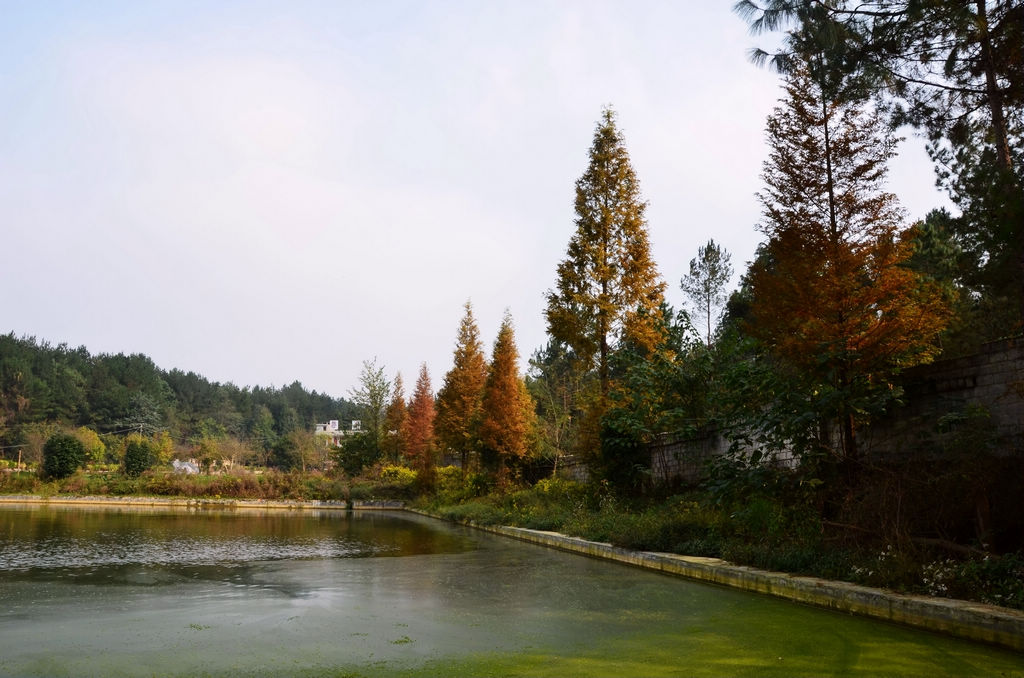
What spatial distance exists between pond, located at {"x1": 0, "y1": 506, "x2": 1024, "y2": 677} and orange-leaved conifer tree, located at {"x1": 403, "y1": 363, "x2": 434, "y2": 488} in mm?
23619

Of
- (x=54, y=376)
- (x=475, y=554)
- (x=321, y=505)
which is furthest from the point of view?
(x=54, y=376)

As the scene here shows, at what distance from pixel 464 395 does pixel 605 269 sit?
11.4m

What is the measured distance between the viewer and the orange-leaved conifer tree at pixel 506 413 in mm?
23562

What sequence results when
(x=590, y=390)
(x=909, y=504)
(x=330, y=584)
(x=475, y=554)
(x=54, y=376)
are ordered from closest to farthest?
(x=909, y=504)
(x=330, y=584)
(x=475, y=554)
(x=590, y=390)
(x=54, y=376)

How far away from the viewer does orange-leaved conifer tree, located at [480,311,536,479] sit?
23.6 meters

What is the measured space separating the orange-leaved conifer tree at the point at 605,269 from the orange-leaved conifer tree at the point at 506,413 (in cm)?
530

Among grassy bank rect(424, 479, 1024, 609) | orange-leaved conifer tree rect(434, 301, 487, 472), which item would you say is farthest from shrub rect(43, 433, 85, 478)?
grassy bank rect(424, 479, 1024, 609)

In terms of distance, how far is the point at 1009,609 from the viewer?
5.61m

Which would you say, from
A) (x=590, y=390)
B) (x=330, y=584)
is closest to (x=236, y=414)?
(x=590, y=390)

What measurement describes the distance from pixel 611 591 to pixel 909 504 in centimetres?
341

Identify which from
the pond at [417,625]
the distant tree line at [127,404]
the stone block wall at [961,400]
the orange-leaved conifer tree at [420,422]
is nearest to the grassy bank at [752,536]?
the pond at [417,625]

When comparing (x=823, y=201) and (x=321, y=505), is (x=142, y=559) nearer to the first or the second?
(x=823, y=201)

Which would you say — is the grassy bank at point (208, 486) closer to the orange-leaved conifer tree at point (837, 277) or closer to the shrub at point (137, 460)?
the shrub at point (137, 460)

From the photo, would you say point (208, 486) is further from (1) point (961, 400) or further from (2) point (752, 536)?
(1) point (961, 400)
